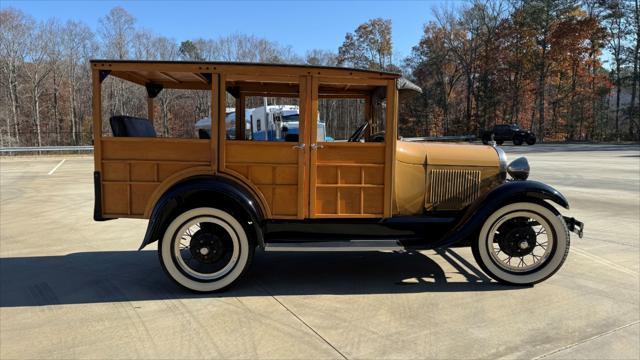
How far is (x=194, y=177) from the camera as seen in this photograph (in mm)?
3781

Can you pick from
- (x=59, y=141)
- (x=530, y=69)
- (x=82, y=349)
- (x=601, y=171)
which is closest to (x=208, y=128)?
(x=82, y=349)

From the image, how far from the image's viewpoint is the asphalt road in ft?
9.26

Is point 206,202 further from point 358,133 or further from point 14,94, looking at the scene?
point 14,94

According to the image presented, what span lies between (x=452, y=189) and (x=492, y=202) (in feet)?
1.61

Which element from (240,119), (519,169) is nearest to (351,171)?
(240,119)

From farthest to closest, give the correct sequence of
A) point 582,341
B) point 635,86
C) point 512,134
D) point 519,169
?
point 635,86
point 512,134
point 519,169
point 582,341

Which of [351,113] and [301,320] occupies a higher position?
[351,113]

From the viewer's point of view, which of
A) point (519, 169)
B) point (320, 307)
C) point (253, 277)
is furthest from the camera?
point (519, 169)

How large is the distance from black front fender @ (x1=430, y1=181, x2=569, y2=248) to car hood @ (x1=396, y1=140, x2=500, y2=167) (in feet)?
1.51

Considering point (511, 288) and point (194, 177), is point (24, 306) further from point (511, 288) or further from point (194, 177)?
point (511, 288)

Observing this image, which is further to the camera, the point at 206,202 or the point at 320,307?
the point at 206,202

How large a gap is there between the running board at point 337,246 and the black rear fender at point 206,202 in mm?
229

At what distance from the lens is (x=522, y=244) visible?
401 cm

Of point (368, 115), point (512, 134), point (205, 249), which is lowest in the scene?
point (205, 249)
